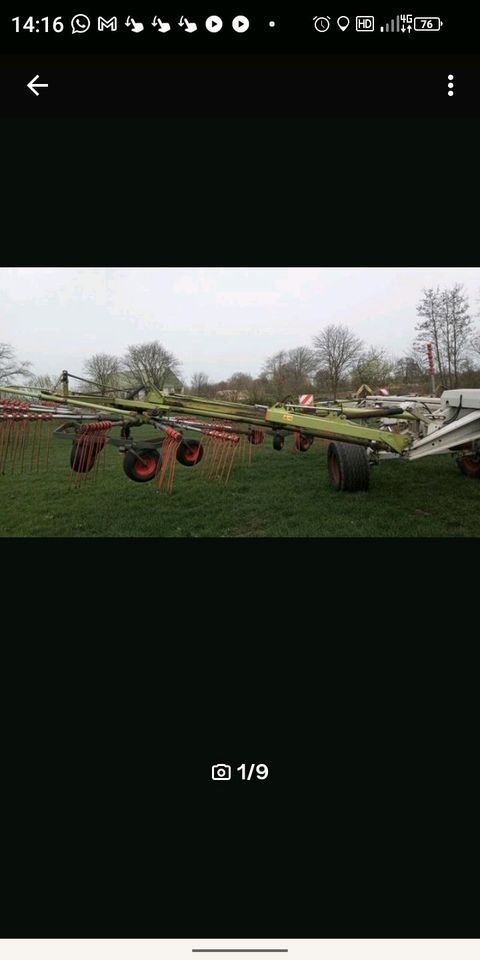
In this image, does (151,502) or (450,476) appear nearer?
(151,502)

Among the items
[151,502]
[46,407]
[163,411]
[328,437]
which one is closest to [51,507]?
[151,502]

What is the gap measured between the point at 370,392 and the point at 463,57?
2.98m

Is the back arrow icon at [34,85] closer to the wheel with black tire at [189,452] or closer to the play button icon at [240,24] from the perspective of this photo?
the play button icon at [240,24]

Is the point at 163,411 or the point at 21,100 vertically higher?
the point at 21,100

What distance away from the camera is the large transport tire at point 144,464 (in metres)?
2.35

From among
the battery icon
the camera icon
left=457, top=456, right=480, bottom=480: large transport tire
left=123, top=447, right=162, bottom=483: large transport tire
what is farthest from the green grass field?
the battery icon

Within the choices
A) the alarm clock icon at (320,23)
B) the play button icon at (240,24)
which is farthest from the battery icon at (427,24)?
the play button icon at (240,24)

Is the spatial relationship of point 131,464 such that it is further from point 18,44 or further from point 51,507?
point 18,44

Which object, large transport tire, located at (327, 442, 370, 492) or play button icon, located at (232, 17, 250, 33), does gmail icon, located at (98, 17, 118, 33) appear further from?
large transport tire, located at (327, 442, 370, 492)

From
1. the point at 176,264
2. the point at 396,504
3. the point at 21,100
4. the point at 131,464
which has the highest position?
the point at 21,100

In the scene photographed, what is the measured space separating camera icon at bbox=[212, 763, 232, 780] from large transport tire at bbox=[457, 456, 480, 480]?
11.2ft

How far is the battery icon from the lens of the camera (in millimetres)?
601

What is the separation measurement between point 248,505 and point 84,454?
46.7 inches

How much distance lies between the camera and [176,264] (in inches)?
29.4
